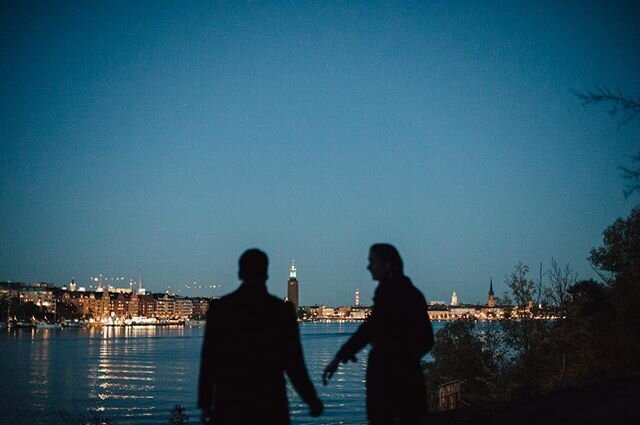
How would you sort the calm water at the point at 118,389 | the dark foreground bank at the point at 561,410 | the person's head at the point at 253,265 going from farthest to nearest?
the calm water at the point at 118,389, the dark foreground bank at the point at 561,410, the person's head at the point at 253,265

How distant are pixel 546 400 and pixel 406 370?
9.50 m

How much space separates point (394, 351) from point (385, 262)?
0.80 metres

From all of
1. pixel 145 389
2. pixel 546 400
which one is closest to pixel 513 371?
pixel 546 400

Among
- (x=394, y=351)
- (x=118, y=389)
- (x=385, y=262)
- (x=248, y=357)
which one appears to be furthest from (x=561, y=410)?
(x=118, y=389)

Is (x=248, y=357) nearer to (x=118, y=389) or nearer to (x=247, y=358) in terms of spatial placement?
(x=247, y=358)

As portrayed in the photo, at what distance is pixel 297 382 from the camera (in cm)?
526

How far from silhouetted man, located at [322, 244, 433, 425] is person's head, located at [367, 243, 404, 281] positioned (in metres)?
0.05

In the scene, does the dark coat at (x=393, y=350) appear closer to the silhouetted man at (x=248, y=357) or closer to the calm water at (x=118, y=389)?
the silhouetted man at (x=248, y=357)

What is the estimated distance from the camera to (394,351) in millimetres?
5953

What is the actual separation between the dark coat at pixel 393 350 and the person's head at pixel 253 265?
123cm

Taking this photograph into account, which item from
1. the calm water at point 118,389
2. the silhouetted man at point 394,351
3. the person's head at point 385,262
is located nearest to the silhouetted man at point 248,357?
the silhouetted man at point 394,351

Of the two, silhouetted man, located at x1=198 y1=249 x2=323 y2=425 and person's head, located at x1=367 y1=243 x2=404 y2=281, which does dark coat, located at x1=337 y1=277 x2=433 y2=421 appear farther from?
silhouetted man, located at x1=198 y1=249 x2=323 y2=425

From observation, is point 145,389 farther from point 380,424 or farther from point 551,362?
point 380,424

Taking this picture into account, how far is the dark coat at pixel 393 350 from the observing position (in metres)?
5.96
